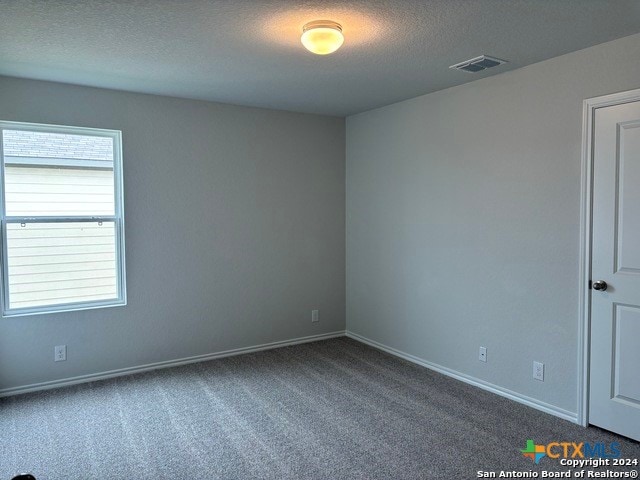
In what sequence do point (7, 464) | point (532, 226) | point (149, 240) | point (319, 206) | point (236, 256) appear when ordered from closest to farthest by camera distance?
1. point (7, 464)
2. point (532, 226)
3. point (149, 240)
4. point (236, 256)
5. point (319, 206)

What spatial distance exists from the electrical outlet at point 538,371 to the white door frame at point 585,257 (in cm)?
27

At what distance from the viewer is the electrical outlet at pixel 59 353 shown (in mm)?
3871

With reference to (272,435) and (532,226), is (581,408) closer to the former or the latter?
(532,226)

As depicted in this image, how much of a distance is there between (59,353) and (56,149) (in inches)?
67.4

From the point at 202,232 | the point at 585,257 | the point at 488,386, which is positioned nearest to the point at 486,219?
the point at 585,257

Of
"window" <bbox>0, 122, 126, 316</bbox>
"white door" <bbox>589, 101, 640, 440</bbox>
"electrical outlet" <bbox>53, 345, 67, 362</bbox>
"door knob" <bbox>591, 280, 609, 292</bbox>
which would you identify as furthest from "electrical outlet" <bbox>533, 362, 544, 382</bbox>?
"electrical outlet" <bbox>53, 345, 67, 362</bbox>

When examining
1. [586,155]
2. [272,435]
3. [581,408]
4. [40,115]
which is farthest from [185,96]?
[581,408]

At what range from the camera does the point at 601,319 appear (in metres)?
3.01

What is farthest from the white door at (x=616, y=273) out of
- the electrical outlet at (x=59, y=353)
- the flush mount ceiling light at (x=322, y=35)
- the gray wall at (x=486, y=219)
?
the electrical outlet at (x=59, y=353)

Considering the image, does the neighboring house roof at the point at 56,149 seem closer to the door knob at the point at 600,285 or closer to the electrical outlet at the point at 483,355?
the electrical outlet at the point at 483,355

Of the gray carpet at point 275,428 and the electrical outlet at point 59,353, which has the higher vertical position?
the electrical outlet at point 59,353

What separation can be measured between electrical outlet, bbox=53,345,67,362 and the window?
0.33 m

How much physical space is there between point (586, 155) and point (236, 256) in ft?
10.4

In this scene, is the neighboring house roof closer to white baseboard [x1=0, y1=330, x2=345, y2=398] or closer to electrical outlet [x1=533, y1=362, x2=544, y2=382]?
white baseboard [x1=0, y1=330, x2=345, y2=398]
